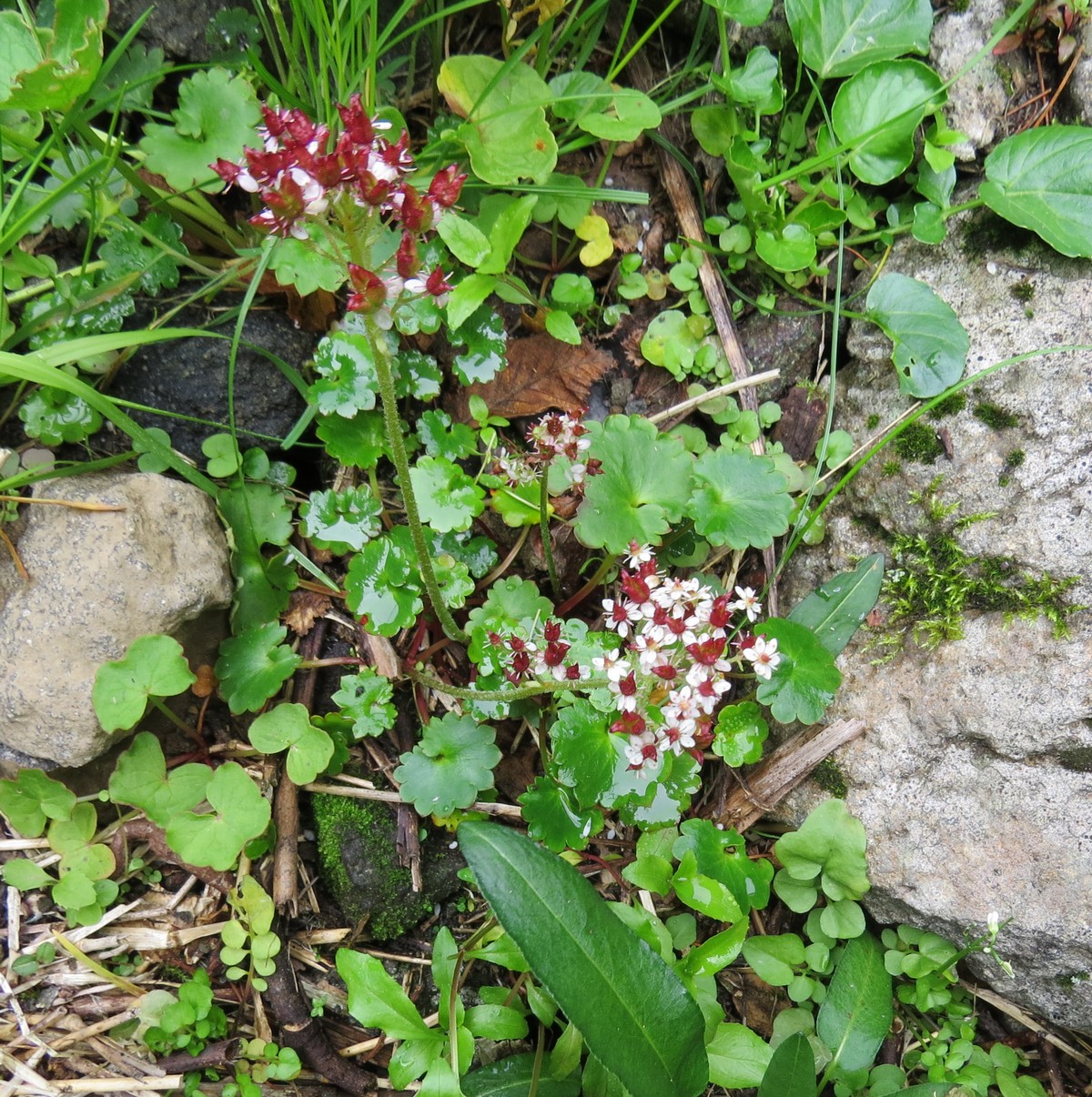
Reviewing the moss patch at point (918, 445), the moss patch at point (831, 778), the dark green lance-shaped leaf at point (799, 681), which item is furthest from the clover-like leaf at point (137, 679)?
the moss patch at point (918, 445)

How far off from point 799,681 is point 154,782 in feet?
5.64

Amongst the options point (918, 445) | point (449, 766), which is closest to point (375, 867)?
point (449, 766)

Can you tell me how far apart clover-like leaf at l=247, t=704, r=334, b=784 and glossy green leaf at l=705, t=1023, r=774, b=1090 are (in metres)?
1.21

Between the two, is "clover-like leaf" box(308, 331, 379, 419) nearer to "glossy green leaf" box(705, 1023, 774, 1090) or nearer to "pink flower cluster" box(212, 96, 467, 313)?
"pink flower cluster" box(212, 96, 467, 313)

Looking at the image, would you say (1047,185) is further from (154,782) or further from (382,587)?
(154,782)

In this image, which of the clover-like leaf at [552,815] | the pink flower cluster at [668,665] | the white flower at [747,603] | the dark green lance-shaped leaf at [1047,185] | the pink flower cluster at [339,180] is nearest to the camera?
the pink flower cluster at [339,180]

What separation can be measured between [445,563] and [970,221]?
71.0 inches

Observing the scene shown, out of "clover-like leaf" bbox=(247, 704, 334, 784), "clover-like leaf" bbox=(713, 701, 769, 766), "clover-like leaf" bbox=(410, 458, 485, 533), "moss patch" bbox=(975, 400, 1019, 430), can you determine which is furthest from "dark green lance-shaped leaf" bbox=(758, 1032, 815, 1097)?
"moss patch" bbox=(975, 400, 1019, 430)

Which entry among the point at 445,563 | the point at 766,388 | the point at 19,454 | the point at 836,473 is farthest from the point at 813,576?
the point at 19,454

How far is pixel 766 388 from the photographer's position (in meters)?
2.69

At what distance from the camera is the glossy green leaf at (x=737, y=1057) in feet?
6.91

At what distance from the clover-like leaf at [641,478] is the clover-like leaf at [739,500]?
2.1 inches

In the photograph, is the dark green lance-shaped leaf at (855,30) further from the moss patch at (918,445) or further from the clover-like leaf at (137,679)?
the clover-like leaf at (137,679)

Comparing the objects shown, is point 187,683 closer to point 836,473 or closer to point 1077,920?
point 836,473
